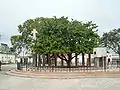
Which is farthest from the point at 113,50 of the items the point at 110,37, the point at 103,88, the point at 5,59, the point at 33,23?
the point at 103,88

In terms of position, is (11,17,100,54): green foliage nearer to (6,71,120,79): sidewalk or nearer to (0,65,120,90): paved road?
(6,71,120,79): sidewalk

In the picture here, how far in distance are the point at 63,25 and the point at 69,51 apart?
131 inches

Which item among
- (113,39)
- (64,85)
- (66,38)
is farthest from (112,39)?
(64,85)

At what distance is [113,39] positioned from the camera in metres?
72.1

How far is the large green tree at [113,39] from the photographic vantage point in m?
71.7

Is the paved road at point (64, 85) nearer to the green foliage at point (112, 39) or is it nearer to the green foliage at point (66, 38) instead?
the green foliage at point (66, 38)

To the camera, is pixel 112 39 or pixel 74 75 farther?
pixel 112 39

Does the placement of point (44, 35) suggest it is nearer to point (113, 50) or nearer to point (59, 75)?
point (59, 75)

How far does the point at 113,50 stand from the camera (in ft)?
245

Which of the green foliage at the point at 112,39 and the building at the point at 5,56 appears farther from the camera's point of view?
the building at the point at 5,56

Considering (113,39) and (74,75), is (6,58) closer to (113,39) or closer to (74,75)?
(113,39)

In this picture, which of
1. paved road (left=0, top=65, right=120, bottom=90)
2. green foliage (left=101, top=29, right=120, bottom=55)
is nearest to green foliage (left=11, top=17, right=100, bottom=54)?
paved road (left=0, top=65, right=120, bottom=90)

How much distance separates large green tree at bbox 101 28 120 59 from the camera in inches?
2822

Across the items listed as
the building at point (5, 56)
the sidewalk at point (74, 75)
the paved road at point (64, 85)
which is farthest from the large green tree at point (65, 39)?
the building at point (5, 56)
